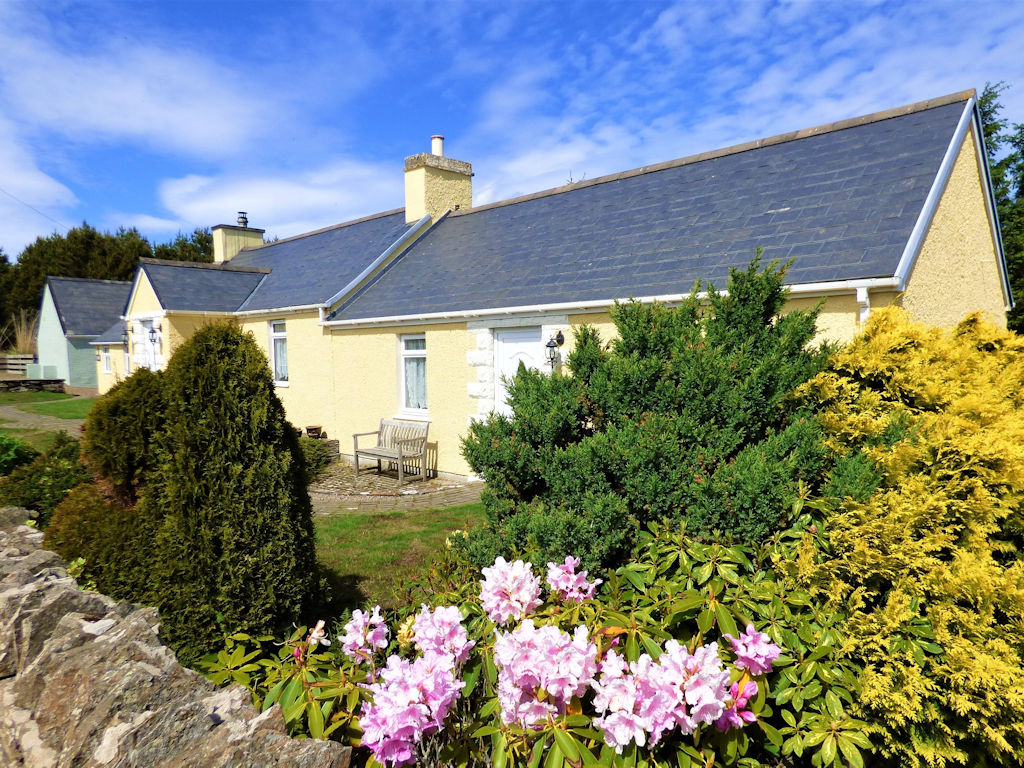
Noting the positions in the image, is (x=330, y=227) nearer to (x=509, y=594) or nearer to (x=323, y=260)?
(x=323, y=260)

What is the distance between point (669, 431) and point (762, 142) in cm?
994

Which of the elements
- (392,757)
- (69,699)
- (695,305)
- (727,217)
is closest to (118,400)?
(69,699)

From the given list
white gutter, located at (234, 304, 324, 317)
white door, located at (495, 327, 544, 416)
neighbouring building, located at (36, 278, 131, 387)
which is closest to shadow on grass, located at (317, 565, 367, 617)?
white door, located at (495, 327, 544, 416)

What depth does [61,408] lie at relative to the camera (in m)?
22.4

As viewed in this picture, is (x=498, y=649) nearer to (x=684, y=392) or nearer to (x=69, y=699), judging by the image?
(x=69, y=699)

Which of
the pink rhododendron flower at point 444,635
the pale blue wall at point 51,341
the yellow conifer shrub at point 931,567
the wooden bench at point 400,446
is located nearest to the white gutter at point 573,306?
the yellow conifer shrub at point 931,567

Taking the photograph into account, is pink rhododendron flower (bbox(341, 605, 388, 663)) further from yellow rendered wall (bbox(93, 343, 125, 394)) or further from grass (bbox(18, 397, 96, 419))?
yellow rendered wall (bbox(93, 343, 125, 394))

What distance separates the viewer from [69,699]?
7.55 feet

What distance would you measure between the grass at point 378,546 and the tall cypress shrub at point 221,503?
80 cm

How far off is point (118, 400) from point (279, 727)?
107 inches

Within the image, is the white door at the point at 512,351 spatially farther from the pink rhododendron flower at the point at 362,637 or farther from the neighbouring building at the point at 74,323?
the neighbouring building at the point at 74,323

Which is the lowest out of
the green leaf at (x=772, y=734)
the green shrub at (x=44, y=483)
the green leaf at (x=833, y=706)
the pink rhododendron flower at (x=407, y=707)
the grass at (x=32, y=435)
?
the green leaf at (x=772, y=734)

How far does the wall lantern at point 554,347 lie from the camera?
987 centimetres

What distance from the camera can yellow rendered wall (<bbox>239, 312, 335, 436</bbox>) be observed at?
575 inches
